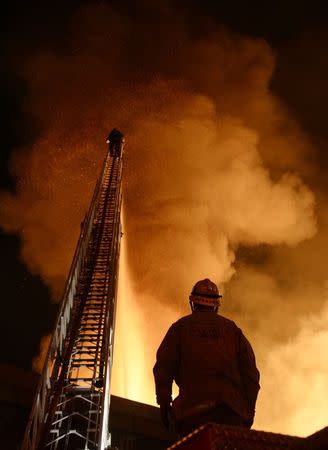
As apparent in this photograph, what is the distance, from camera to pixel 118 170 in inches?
504

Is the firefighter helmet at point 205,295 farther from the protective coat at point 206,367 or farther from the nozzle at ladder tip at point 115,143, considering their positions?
the nozzle at ladder tip at point 115,143

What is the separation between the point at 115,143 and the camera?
14.3 m

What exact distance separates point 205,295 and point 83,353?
4553 millimetres

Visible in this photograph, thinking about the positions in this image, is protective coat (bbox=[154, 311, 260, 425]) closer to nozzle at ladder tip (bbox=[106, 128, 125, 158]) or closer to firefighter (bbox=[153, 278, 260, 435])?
firefighter (bbox=[153, 278, 260, 435])

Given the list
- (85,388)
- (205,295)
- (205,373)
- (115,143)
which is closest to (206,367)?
(205,373)

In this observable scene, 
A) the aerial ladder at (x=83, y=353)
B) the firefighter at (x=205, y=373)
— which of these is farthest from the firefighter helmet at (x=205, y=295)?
the aerial ladder at (x=83, y=353)

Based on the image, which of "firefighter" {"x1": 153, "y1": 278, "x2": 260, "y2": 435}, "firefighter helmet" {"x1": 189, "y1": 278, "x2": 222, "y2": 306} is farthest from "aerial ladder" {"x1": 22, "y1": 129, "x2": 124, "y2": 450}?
"firefighter helmet" {"x1": 189, "y1": 278, "x2": 222, "y2": 306}

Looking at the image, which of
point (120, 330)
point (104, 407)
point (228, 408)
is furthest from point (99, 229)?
point (228, 408)

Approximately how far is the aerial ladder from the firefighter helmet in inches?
117

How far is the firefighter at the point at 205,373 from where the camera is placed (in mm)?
2668

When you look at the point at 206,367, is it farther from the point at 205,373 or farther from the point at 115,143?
the point at 115,143

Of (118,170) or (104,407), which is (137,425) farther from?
(118,170)

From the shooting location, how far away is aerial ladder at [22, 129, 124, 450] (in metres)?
5.73

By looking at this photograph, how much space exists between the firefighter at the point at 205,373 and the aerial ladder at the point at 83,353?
2.81 m
